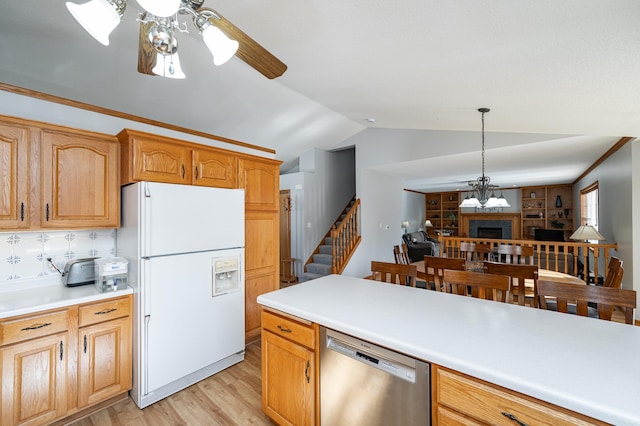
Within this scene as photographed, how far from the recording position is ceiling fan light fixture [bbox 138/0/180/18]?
0.91 metres

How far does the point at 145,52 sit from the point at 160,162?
1.10 meters

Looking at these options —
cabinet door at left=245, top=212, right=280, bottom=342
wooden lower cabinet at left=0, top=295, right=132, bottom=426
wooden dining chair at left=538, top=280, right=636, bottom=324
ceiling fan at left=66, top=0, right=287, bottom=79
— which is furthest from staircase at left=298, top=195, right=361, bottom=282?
ceiling fan at left=66, top=0, right=287, bottom=79

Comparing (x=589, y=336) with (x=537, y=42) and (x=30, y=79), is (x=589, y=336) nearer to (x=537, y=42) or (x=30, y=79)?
(x=537, y=42)

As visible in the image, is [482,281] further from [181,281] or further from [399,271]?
[181,281]

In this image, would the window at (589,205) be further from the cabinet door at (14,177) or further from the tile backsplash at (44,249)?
the cabinet door at (14,177)

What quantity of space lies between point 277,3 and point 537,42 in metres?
1.39

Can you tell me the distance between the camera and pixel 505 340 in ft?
3.98

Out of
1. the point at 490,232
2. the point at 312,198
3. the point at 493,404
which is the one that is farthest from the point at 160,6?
the point at 490,232

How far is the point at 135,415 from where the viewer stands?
210 cm

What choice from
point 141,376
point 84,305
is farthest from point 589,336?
point 84,305

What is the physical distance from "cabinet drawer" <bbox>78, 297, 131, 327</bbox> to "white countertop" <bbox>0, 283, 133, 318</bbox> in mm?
53

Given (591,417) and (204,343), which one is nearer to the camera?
(591,417)

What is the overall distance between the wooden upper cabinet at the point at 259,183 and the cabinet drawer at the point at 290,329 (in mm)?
1563

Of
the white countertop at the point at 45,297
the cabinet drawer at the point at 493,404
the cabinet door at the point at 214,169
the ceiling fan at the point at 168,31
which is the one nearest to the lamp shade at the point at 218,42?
the ceiling fan at the point at 168,31
